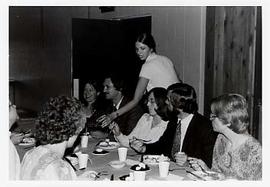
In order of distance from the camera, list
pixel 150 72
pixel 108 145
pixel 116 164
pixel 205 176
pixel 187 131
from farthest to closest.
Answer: pixel 150 72 < pixel 108 145 < pixel 187 131 < pixel 116 164 < pixel 205 176

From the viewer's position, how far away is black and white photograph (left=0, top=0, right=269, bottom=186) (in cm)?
164

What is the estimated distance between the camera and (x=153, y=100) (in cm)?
260

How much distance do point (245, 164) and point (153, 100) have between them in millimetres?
906

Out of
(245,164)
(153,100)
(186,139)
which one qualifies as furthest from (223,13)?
(245,164)

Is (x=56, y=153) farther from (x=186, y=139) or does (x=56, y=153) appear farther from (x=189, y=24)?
(x=189, y=24)

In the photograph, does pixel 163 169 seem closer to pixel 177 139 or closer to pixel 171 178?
pixel 171 178

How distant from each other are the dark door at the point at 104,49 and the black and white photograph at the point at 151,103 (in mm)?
12

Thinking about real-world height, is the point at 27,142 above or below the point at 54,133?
below

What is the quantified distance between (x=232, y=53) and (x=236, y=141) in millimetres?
1225

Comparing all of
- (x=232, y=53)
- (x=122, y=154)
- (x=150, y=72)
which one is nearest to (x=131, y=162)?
(x=122, y=154)

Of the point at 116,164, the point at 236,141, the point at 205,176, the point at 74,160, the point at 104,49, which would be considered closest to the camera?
the point at 205,176

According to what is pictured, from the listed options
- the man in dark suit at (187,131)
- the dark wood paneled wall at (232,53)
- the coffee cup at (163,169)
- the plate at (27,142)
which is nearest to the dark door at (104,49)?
the dark wood paneled wall at (232,53)

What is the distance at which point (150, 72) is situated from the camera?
302cm

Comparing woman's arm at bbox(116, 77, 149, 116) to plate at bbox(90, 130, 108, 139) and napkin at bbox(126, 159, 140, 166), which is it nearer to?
plate at bbox(90, 130, 108, 139)
